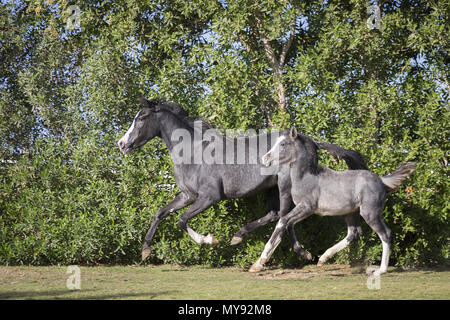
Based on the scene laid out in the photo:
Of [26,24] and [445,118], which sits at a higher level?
[26,24]

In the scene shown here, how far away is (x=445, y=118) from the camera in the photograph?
9.41m

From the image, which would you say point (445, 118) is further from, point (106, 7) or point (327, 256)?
point (106, 7)

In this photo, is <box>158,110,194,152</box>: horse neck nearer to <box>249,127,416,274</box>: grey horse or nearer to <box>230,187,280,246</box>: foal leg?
<box>249,127,416,274</box>: grey horse

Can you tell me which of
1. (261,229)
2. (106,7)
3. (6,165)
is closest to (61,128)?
(6,165)

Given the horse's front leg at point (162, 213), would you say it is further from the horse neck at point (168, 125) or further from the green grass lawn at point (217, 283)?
the horse neck at point (168, 125)

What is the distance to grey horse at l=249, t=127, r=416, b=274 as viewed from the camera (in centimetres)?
717

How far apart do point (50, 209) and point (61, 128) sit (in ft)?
6.58

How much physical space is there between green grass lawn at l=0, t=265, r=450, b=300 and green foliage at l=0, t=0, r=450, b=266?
0.59 metres

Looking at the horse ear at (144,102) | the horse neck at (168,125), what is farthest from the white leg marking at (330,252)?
the horse ear at (144,102)

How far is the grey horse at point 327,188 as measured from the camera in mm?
7168

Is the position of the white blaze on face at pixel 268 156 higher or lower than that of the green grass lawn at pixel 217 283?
higher

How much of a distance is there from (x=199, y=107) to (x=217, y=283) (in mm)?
3664

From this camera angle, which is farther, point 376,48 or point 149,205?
point 376,48

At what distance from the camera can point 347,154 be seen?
8.05 meters
